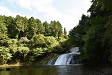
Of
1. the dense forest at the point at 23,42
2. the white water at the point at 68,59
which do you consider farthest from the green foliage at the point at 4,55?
the white water at the point at 68,59

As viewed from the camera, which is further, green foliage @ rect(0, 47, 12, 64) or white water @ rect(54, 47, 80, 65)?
green foliage @ rect(0, 47, 12, 64)

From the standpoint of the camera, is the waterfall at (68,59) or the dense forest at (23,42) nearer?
the waterfall at (68,59)

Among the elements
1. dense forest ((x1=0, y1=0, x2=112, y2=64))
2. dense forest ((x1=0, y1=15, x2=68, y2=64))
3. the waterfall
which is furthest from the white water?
dense forest ((x1=0, y1=15, x2=68, y2=64))

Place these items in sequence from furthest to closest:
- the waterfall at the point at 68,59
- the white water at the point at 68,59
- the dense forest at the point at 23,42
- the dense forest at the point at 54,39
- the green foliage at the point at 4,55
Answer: the dense forest at the point at 23,42 < the green foliage at the point at 4,55 < the white water at the point at 68,59 < the waterfall at the point at 68,59 < the dense forest at the point at 54,39

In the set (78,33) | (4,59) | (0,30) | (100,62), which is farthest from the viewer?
(0,30)

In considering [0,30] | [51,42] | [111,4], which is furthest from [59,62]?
[111,4]

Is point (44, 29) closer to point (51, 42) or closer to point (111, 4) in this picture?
point (51, 42)

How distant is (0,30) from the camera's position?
83562 mm

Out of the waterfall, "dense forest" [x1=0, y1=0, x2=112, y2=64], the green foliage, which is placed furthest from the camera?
the green foliage

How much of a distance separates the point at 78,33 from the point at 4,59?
23.8 metres

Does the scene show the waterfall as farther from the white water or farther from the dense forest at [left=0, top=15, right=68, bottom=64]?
the dense forest at [left=0, top=15, right=68, bottom=64]

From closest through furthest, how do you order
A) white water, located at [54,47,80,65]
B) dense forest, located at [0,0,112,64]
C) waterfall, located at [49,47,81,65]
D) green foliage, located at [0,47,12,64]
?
dense forest, located at [0,0,112,64] < waterfall, located at [49,47,81,65] < white water, located at [54,47,80,65] < green foliage, located at [0,47,12,64]

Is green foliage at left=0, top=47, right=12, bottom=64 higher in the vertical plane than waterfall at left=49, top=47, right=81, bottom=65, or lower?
higher

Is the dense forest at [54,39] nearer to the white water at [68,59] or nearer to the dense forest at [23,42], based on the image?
the dense forest at [23,42]
